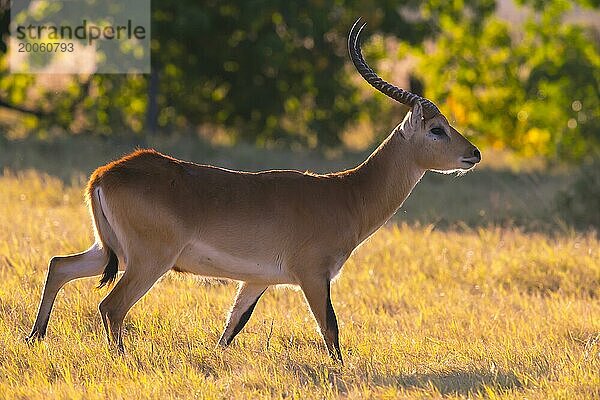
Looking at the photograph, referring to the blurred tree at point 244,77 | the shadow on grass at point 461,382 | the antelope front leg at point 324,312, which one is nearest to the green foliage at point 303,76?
the blurred tree at point 244,77

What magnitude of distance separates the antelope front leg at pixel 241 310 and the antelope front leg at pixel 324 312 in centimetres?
50

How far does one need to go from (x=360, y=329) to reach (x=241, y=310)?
1011 mm

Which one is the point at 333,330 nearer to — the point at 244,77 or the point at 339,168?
the point at 339,168

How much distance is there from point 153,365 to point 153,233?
819mm

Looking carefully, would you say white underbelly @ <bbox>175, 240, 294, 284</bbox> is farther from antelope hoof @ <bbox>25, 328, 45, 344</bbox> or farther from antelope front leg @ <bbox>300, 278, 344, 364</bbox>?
antelope hoof @ <bbox>25, 328, 45, 344</bbox>

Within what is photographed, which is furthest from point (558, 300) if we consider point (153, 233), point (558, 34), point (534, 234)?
point (558, 34)

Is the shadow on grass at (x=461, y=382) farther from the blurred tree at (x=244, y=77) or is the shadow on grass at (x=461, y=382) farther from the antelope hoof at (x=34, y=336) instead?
the blurred tree at (x=244, y=77)

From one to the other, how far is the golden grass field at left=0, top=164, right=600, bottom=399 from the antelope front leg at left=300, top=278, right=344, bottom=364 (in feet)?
0.39

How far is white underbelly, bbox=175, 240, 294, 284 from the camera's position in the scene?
7.24 m

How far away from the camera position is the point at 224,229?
730cm

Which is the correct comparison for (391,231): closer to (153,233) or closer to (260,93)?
(153,233)

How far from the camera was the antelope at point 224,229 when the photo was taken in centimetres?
711

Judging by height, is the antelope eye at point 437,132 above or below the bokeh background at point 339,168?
above

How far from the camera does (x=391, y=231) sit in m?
12.2
